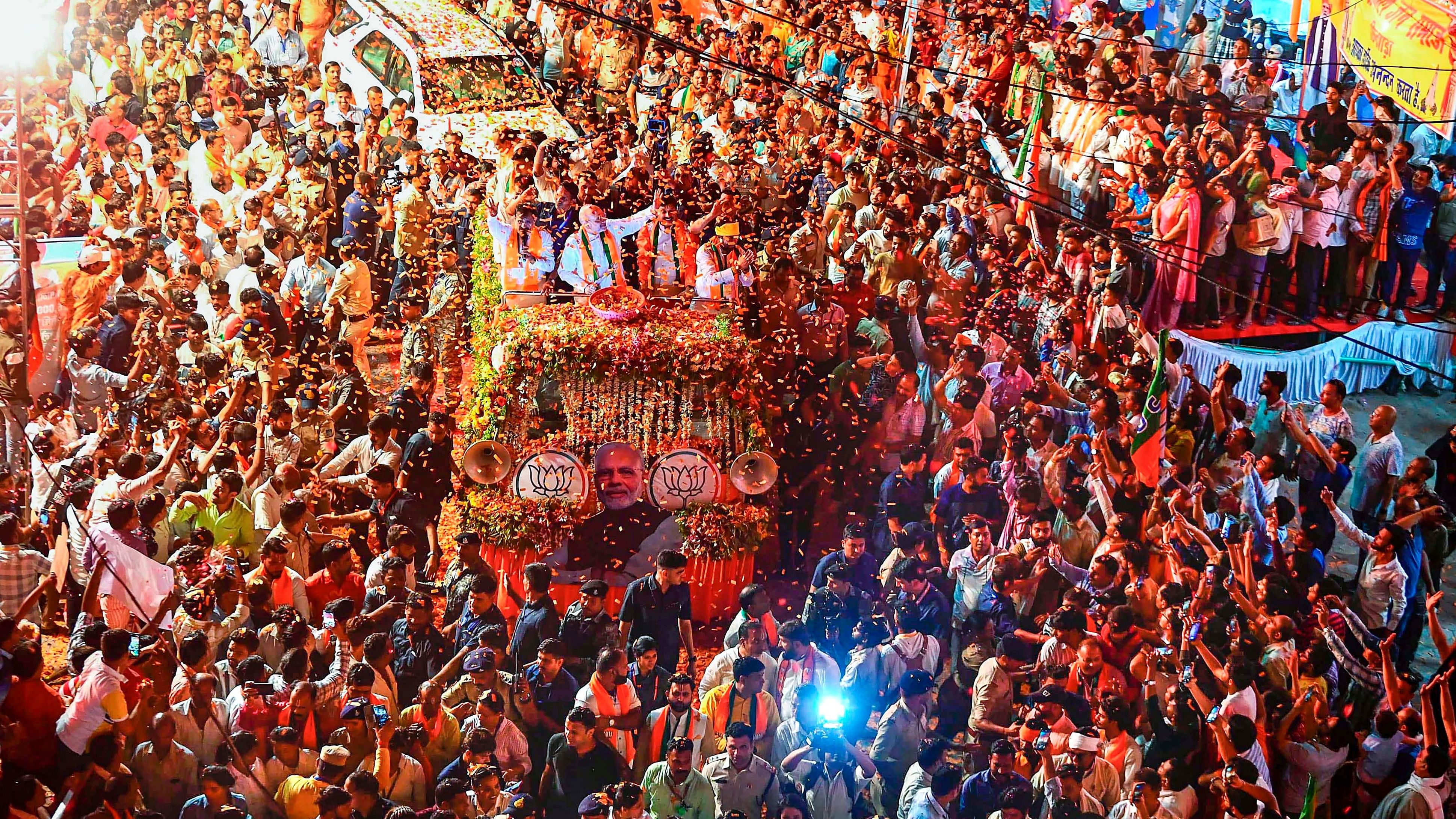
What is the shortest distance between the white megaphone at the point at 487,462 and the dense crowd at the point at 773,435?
0.69ft

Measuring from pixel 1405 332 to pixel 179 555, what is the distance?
987cm

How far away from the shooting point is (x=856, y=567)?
16.7 m

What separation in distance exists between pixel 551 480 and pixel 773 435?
76.0 inches

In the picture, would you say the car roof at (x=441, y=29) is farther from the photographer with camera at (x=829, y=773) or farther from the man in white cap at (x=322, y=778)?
the photographer with camera at (x=829, y=773)

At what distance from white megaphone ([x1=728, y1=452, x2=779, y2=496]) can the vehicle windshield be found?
17.8 feet

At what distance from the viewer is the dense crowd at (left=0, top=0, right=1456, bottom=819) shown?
50.8 feet

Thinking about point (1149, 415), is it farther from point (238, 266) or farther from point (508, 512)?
point (238, 266)

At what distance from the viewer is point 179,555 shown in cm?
1661

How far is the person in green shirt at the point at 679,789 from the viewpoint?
1557 cm

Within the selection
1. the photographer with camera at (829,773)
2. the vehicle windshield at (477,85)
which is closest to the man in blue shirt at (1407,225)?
the photographer with camera at (829,773)

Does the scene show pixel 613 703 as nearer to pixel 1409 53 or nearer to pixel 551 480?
pixel 551 480

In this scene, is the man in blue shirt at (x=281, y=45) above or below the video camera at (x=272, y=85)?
above

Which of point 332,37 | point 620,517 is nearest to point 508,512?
point 620,517

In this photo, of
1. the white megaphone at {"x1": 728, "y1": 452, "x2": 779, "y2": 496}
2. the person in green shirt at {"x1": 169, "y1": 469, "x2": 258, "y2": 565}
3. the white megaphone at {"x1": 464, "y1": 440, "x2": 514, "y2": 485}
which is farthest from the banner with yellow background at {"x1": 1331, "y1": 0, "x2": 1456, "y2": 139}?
the person in green shirt at {"x1": 169, "y1": 469, "x2": 258, "y2": 565}
